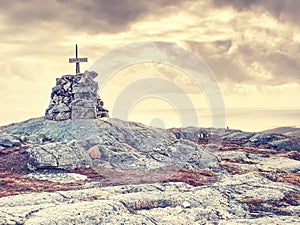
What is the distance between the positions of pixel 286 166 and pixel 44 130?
3593 cm

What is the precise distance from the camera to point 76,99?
63.2 m

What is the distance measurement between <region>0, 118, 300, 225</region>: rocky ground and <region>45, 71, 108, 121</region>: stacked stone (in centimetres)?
198

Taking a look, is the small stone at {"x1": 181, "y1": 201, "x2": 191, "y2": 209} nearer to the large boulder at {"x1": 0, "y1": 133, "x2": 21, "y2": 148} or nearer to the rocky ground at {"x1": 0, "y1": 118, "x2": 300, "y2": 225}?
the rocky ground at {"x1": 0, "y1": 118, "x2": 300, "y2": 225}

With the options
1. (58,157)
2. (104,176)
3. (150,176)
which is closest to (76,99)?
(58,157)

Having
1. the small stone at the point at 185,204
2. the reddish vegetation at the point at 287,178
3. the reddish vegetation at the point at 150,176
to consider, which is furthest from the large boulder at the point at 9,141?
the reddish vegetation at the point at 287,178

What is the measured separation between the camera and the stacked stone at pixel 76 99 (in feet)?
202

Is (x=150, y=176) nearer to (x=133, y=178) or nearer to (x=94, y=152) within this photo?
(x=133, y=178)

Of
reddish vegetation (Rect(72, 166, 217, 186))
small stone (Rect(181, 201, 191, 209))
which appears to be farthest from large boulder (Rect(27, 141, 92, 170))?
small stone (Rect(181, 201, 191, 209))

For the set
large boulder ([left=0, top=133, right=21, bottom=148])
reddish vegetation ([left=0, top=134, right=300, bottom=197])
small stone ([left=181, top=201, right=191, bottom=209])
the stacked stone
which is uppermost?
the stacked stone

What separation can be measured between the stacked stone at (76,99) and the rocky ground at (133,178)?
1977mm

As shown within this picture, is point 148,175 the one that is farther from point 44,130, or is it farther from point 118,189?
point 44,130

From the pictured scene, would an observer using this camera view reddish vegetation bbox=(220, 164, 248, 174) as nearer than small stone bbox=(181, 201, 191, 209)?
No

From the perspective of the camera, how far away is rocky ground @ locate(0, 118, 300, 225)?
3089 centimetres

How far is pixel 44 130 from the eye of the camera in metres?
60.6
